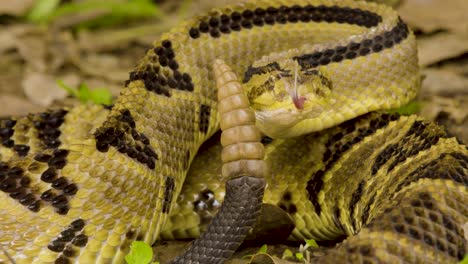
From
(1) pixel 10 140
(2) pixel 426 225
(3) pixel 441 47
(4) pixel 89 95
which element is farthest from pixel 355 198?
(3) pixel 441 47

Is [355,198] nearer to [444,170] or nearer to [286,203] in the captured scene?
[286,203]

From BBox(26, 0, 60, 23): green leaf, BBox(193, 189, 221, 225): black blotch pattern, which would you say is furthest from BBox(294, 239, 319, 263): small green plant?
BBox(26, 0, 60, 23): green leaf

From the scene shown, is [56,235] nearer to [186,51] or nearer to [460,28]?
[186,51]

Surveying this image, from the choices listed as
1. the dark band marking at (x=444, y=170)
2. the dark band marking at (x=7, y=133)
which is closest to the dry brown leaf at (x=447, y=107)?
the dark band marking at (x=444, y=170)

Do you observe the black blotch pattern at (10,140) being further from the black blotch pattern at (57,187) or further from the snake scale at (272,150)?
the black blotch pattern at (57,187)

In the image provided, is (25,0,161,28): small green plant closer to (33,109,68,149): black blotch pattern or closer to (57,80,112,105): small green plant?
(57,80,112,105): small green plant

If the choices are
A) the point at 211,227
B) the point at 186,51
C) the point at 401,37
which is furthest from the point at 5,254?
the point at 401,37
